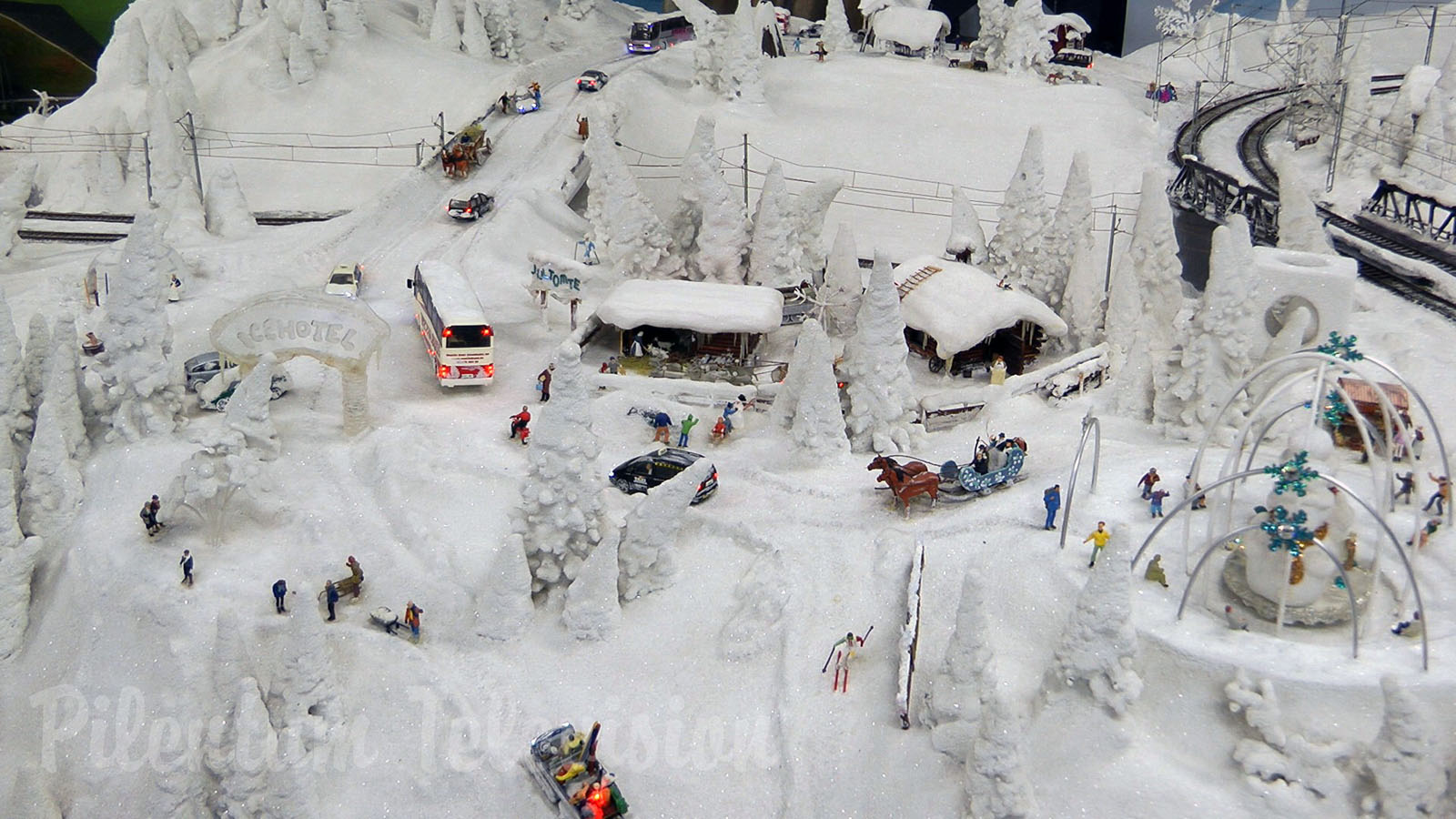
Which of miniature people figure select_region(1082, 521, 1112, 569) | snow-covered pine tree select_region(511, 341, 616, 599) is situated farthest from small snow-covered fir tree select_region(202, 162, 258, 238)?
miniature people figure select_region(1082, 521, 1112, 569)

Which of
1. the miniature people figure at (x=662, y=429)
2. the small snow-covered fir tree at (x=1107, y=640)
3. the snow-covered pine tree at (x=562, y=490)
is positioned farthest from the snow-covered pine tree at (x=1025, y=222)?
the small snow-covered fir tree at (x=1107, y=640)

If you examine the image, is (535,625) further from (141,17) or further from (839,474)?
(141,17)

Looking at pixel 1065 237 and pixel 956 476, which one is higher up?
pixel 1065 237

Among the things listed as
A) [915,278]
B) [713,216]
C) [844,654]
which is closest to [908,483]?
[844,654]

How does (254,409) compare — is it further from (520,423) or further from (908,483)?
(908,483)

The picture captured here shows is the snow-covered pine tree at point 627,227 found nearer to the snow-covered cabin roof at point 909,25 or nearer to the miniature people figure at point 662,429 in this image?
the miniature people figure at point 662,429

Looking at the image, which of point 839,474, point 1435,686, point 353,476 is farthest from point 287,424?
point 1435,686
